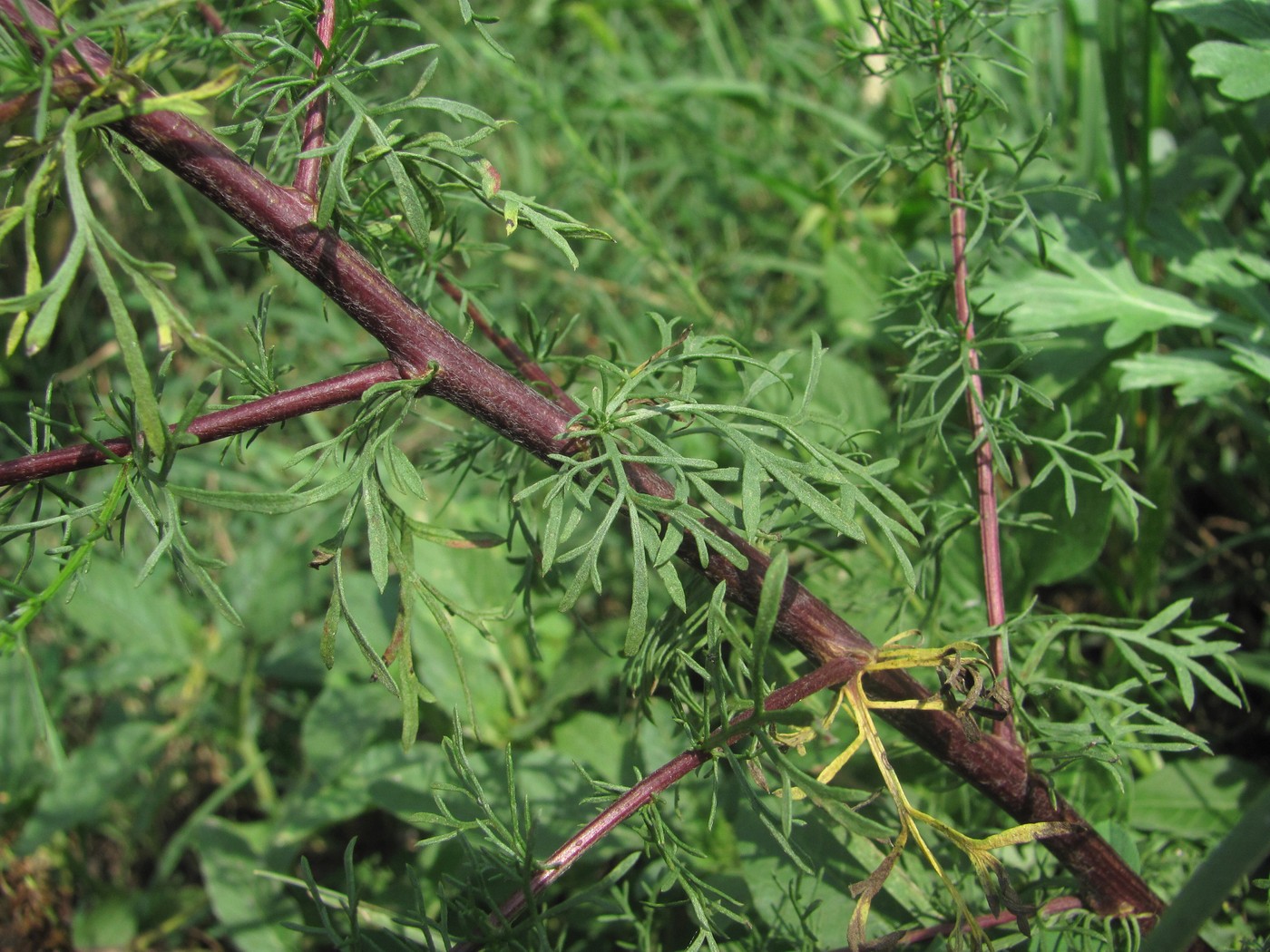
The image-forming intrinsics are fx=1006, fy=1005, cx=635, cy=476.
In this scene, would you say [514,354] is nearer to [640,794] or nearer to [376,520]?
[376,520]

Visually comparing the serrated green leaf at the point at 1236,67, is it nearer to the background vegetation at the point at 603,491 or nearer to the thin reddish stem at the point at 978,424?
the background vegetation at the point at 603,491

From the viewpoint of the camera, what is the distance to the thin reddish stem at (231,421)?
925 mm

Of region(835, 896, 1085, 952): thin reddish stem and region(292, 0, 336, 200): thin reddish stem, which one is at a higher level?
region(292, 0, 336, 200): thin reddish stem

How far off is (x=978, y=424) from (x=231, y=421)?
3.05ft

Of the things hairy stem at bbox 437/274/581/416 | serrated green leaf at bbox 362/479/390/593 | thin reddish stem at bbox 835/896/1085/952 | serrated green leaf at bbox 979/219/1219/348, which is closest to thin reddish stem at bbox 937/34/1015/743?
thin reddish stem at bbox 835/896/1085/952

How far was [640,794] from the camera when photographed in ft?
3.33

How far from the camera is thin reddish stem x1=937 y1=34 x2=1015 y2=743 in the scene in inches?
50.4

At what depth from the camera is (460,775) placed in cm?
107

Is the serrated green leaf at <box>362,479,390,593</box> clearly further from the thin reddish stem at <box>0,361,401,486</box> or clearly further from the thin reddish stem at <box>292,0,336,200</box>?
the thin reddish stem at <box>292,0,336,200</box>

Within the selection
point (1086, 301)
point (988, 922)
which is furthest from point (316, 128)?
point (1086, 301)

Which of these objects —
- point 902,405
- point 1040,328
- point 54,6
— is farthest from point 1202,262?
point 54,6

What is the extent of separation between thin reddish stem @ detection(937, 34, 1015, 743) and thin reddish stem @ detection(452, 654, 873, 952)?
0.28 meters

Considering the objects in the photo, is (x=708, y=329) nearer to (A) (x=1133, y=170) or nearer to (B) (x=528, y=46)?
(A) (x=1133, y=170)

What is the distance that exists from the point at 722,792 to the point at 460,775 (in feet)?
2.83
